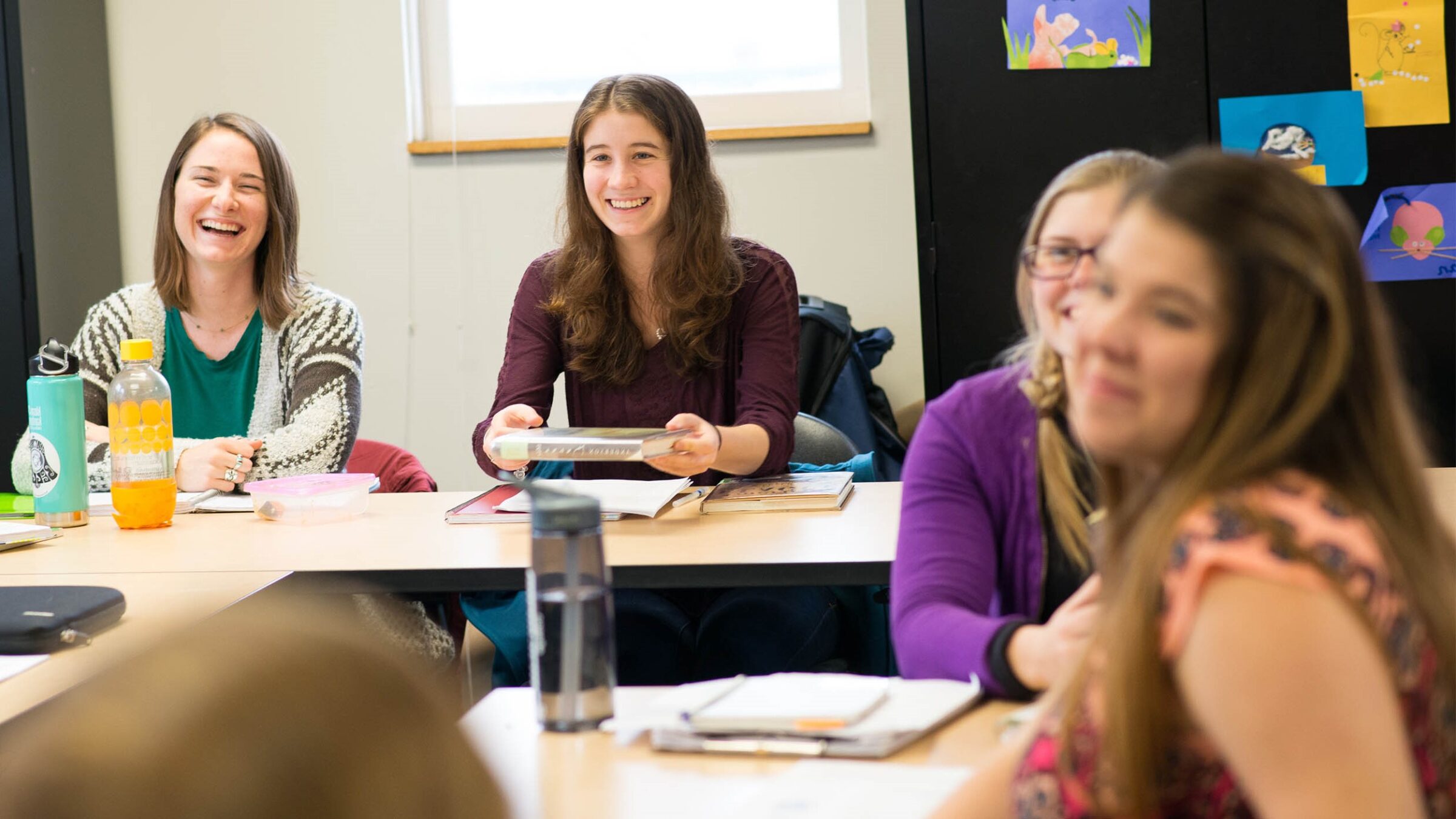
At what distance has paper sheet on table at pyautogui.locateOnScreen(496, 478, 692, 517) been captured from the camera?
1.93 meters

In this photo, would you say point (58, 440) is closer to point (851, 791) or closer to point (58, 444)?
point (58, 444)

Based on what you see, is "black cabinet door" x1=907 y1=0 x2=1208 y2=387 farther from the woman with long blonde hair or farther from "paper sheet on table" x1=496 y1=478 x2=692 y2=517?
the woman with long blonde hair

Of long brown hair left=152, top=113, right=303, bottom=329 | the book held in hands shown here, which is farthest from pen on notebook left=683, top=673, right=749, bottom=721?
long brown hair left=152, top=113, right=303, bottom=329

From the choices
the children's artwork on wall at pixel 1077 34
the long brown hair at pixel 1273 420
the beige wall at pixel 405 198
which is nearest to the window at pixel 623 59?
the beige wall at pixel 405 198

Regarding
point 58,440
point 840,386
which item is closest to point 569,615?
point 58,440

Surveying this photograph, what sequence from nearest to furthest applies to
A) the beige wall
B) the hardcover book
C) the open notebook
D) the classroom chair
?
the open notebook < the hardcover book < the classroom chair < the beige wall

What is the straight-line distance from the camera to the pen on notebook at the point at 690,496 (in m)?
2.04

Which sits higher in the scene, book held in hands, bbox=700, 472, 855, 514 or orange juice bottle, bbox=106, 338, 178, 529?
orange juice bottle, bbox=106, 338, 178, 529

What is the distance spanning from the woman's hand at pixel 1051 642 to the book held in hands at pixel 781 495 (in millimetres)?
835

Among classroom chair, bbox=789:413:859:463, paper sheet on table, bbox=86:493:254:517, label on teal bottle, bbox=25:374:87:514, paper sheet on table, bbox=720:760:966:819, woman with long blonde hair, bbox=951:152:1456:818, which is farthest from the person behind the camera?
classroom chair, bbox=789:413:859:463

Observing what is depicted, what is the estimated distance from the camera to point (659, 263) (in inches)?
94.0

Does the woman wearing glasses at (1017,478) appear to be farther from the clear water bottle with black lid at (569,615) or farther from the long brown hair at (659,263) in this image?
the long brown hair at (659,263)

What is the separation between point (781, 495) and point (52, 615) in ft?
3.27

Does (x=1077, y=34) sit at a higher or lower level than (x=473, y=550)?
higher
